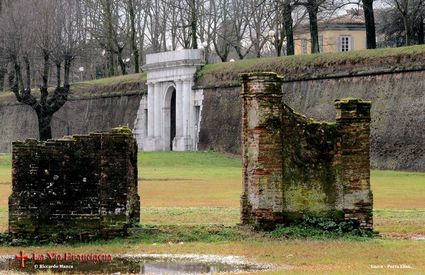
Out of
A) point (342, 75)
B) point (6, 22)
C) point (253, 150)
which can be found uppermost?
→ point (6, 22)

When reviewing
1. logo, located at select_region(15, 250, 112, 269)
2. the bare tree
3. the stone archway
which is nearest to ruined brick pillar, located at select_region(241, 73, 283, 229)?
logo, located at select_region(15, 250, 112, 269)

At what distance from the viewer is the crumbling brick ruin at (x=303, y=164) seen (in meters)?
23.4

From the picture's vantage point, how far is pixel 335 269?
18.0 metres

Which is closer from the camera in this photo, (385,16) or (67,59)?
(67,59)

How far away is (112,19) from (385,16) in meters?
21.8

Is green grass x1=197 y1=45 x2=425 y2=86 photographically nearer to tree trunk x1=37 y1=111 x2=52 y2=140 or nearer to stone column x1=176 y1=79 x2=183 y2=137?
stone column x1=176 y1=79 x2=183 y2=137

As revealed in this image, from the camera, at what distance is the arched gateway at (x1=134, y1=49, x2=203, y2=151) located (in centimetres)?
7475

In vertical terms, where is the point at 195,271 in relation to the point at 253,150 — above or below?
below

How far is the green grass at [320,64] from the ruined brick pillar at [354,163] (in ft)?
115

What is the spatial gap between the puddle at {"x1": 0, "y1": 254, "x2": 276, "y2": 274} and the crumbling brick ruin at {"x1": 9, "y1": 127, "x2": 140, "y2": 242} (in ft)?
6.97

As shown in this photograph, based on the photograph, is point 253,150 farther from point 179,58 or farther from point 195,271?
point 179,58

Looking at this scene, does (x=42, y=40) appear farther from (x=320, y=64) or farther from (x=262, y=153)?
(x=262, y=153)

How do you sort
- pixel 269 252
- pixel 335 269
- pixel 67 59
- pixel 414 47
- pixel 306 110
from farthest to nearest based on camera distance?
pixel 67 59 → pixel 306 110 → pixel 414 47 → pixel 269 252 → pixel 335 269

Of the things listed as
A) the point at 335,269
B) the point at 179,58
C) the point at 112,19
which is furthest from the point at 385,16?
the point at 335,269
